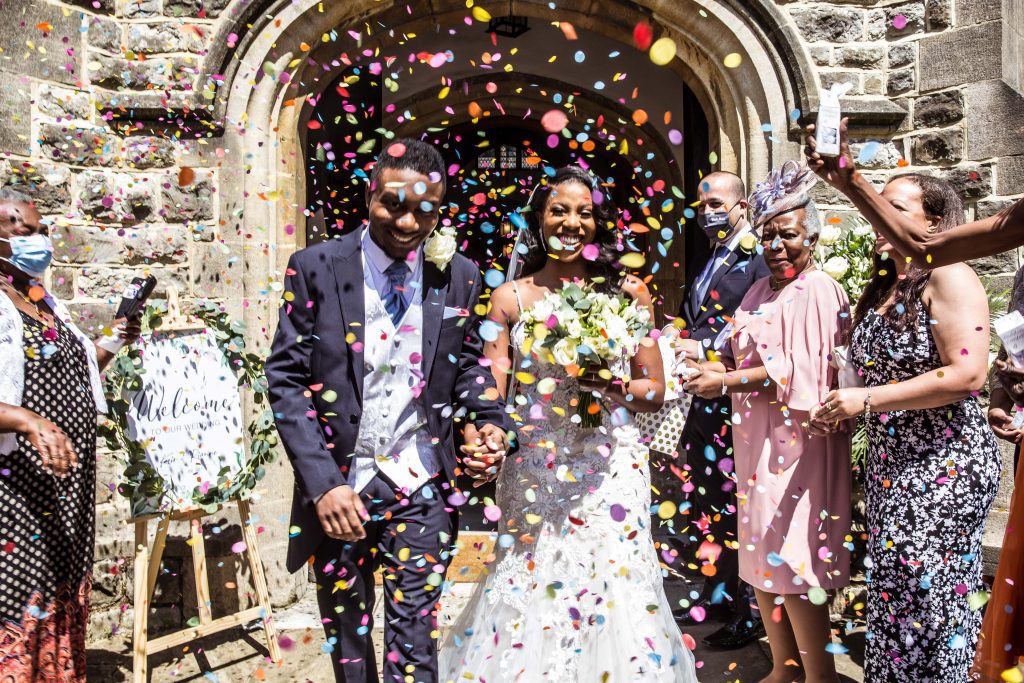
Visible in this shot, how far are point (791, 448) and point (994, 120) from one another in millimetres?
2771

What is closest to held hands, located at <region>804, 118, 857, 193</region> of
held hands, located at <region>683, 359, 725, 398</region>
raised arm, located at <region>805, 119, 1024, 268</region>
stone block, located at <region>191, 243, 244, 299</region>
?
raised arm, located at <region>805, 119, 1024, 268</region>

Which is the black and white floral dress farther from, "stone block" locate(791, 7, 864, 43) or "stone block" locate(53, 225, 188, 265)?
"stone block" locate(53, 225, 188, 265)

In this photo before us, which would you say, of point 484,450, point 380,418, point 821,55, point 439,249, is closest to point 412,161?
point 439,249

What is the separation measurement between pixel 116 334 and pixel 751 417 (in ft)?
9.19

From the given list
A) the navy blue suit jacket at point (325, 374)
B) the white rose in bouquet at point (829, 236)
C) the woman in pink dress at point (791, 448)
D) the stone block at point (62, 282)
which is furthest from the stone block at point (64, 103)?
the white rose in bouquet at point (829, 236)

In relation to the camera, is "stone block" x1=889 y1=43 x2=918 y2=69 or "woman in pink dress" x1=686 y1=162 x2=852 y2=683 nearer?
"woman in pink dress" x1=686 y1=162 x2=852 y2=683

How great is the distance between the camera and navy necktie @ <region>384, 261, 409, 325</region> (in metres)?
2.80

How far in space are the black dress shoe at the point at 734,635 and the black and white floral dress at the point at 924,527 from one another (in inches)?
53.7

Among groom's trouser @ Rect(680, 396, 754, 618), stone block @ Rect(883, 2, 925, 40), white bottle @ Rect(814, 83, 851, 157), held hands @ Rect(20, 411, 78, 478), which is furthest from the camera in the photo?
stone block @ Rect(883, 2, 925, 40)

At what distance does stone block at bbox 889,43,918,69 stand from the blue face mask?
4.72m

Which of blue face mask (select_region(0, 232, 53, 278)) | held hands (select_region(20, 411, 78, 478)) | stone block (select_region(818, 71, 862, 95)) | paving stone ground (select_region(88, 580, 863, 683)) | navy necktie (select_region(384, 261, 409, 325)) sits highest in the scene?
stone block (select_region(818, 71, 862, 95))

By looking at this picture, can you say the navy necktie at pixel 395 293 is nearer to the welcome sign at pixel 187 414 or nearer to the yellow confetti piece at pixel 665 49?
the welcome sign at pixel 187 414

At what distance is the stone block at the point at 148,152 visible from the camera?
477 cm

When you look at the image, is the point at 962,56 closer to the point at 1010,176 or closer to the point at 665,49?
the point at 1010,176
